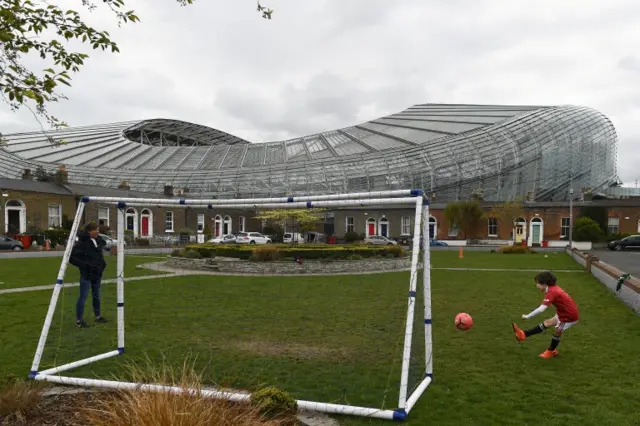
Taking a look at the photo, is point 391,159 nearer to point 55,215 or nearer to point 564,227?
point 564,227

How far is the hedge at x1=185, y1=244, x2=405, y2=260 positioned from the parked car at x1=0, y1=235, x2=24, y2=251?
67.6 feet

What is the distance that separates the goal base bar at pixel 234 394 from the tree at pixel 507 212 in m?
50.2

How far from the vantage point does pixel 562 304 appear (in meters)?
7.70

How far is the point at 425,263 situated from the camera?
6543mm

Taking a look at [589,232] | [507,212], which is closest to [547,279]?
[589,232]

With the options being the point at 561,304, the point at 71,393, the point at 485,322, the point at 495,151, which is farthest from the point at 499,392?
the point at 495,151

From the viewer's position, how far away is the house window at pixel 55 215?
139 feet

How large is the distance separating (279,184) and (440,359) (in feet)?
214

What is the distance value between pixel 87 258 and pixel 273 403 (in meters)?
6.38

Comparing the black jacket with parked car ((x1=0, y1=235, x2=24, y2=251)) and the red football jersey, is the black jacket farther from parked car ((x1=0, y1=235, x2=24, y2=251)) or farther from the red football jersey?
parked car ((x1=0, y1=235, x2=24, y2=251))

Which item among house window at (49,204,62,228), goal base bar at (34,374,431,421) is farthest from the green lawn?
house window at (49,204,62,228)

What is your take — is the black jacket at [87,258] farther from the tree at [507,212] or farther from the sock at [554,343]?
the tree at [507,212]

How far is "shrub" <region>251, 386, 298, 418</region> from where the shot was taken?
4777 mm

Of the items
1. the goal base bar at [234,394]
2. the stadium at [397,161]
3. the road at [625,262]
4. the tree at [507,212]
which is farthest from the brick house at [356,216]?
the goal base bar at [234,394]
